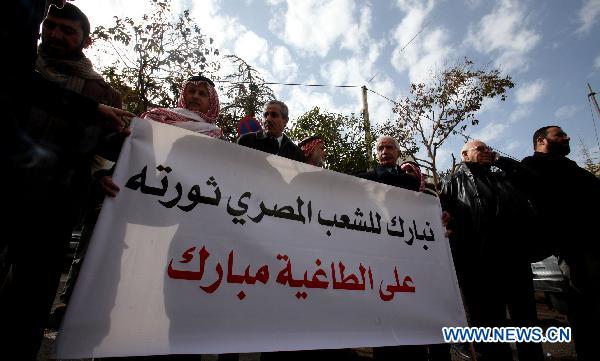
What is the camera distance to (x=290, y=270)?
5.91ft

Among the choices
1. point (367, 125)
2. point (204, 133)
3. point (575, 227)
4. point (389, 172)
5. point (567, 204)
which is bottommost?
point (575, 227)

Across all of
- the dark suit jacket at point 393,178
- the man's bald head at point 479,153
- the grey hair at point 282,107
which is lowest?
the dark suit jacket at point 393,178

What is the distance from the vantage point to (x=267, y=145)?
279cm

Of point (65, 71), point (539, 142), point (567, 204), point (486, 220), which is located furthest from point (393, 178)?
point (65, 71)

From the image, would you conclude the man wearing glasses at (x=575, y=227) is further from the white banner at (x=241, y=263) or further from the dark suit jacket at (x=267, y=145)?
the dark suit jacket at (x=267, y=145)

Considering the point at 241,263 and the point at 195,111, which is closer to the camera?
the point at 241,263

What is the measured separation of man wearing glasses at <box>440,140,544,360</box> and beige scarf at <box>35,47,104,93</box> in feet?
8.96

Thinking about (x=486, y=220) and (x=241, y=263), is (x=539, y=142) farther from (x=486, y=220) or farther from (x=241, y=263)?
(x=241, y=263)

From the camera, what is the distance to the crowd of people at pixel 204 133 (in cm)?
99

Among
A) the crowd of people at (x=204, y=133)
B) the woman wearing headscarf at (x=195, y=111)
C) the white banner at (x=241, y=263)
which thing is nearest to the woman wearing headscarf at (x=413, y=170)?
the crowd of people at (x=204, y=133)

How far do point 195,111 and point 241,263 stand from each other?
3.90ft

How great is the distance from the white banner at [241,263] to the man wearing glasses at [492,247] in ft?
1.04

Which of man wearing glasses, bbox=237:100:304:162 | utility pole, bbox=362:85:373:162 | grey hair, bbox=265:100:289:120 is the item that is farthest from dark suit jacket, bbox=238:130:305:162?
utility pole, bbox=362:85:373:162

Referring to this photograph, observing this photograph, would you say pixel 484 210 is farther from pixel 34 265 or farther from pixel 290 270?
pixel 34 265
